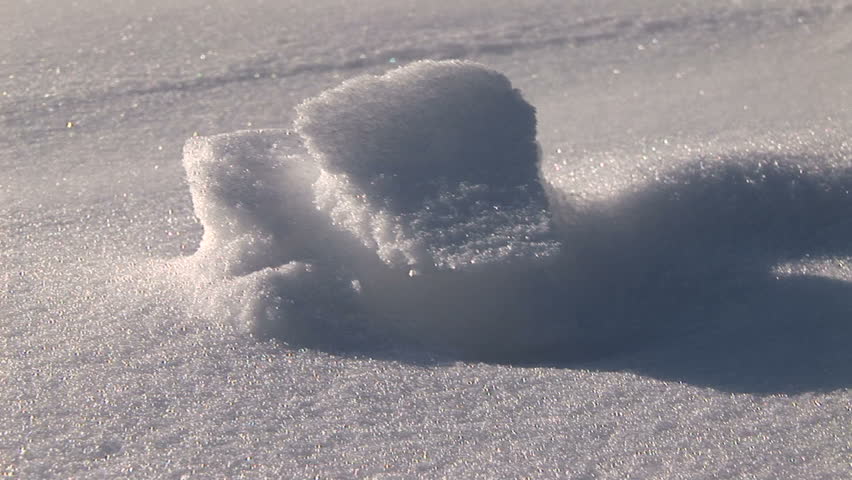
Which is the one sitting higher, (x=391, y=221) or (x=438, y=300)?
(x=391, y=221)

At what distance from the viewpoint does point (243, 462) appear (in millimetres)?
928

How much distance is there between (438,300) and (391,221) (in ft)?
0.45

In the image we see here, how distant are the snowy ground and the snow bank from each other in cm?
5

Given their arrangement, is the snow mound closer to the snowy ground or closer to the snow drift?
the snow drift

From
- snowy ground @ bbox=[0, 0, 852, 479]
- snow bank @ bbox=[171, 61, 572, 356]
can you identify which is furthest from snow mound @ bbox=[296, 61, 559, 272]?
snowy ground @ bbox=[0, 0, 852, 479]

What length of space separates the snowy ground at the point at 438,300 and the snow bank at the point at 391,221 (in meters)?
0.05

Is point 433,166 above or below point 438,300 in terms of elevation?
above

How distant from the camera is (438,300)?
3.91ft

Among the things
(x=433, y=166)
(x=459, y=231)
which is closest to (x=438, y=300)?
(x=459, y=231)

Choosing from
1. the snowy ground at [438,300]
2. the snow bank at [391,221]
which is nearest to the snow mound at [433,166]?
the snow bank at [391,221]

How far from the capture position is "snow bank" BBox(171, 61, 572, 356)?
116cm

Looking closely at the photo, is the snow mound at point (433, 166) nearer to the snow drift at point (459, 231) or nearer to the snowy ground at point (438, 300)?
the snow drift at point (459, 231)

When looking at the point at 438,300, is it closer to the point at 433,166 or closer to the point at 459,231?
the point at 459,231

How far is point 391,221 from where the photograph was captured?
1.18m
